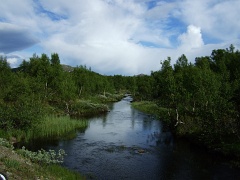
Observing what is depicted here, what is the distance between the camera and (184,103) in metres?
48.2

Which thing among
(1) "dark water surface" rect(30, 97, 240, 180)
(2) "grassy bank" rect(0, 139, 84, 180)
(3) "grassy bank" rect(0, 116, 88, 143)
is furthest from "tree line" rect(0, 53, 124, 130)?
(2) "grassy bank" rect(0, 139, 84, 180)

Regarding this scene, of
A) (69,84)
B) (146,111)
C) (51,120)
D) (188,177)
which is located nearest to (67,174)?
(188,177)

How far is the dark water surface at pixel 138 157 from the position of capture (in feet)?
89.4

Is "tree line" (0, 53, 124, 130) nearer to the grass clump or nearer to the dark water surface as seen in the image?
the grass clump

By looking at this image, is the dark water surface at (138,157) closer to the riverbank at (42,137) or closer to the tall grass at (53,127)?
the tall grass at (53,127)

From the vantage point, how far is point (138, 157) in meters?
32.8

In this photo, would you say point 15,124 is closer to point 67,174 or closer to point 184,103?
point 67,174

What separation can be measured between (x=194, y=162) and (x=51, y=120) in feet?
85.5

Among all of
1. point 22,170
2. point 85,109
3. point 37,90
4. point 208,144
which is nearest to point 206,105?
point 208,144

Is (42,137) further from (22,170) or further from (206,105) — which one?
(206,105)

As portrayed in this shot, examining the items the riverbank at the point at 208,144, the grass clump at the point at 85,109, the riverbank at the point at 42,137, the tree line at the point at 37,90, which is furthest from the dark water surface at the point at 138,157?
the grass clump at the point at 85,109

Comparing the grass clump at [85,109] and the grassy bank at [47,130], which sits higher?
the grass clump at [85,109]

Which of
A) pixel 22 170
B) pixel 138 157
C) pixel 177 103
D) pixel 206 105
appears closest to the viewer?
pixel 22 170

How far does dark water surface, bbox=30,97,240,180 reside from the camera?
27234 mm
